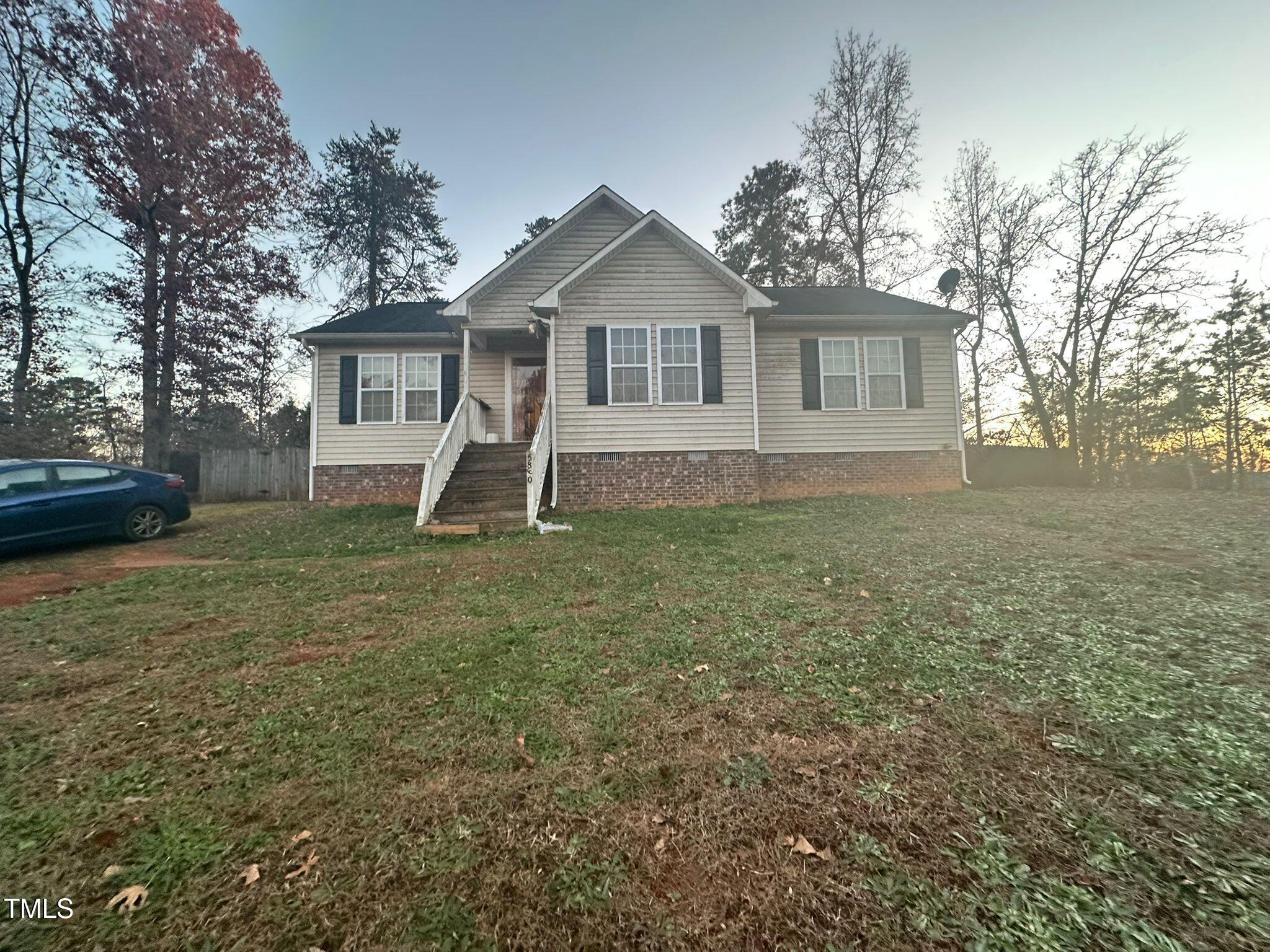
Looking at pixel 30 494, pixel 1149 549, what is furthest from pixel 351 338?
pixel 1149 549

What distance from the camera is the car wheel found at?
284 inches

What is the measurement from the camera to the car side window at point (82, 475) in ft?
21.9

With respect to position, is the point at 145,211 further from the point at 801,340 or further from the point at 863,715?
the point at 863,715

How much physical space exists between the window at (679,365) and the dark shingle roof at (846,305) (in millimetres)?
2333

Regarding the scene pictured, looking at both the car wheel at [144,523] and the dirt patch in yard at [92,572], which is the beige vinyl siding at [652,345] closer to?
the dirt patch in yard at [92,572]

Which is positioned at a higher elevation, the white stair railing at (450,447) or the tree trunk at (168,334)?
the tree trunk at (168,334)

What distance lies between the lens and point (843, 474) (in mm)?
10766

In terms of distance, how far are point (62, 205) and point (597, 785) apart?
2178cm

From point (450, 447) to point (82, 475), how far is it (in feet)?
16.4

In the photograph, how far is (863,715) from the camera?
7.73 feet

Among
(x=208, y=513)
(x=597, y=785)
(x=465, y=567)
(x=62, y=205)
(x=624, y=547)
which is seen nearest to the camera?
(x=597, y=785)

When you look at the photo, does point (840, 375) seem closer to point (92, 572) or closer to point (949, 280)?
point (949, 280)

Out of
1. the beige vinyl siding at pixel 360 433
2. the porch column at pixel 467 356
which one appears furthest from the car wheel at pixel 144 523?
the porch column at pixel 467 356

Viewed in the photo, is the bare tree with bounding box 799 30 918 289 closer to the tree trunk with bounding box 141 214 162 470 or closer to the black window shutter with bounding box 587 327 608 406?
the black window shutter with bounding box 587 327 608 406
